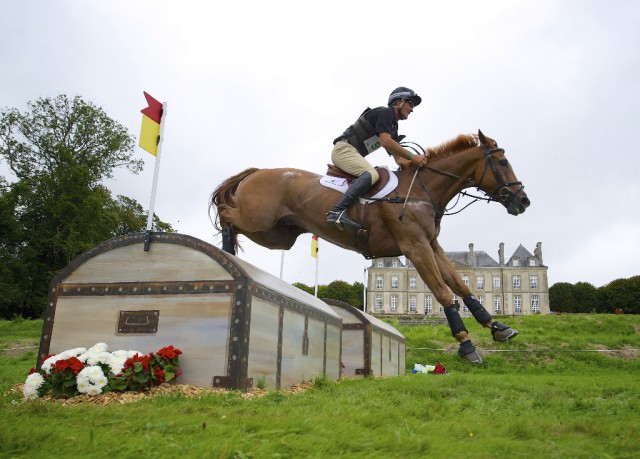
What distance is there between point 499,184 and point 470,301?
1346 millimetres

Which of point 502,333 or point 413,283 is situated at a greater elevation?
point 413,283

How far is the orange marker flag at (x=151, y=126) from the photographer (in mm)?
7223

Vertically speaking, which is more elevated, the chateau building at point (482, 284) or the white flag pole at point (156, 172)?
the chateau building at point (482, 284)

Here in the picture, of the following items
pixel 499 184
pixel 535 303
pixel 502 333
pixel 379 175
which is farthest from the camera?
pixel 535 303

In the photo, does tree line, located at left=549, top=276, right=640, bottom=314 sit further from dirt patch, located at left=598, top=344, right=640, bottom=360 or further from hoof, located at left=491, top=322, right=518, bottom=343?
hoof, located at left=491, top=322, right=518, bottom=343

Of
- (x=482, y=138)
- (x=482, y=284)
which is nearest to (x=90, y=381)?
(x=482, y=138)

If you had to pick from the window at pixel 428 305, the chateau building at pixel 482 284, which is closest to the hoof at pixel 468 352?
the chateau building at pixel 482 284

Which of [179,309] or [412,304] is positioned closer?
[179,309]

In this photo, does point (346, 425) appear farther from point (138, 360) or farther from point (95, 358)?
point (95, 358)

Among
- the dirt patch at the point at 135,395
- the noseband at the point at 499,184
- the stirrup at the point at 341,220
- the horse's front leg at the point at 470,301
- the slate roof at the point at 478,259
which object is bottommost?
Result: the dirt patch at the point at 135,395

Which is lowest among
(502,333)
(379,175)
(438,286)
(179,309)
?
(502,333)

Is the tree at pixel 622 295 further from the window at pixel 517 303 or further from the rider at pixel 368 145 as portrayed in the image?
the rider at pixel 368 145

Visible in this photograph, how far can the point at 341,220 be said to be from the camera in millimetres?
5586

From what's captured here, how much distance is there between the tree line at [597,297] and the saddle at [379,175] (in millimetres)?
66015
